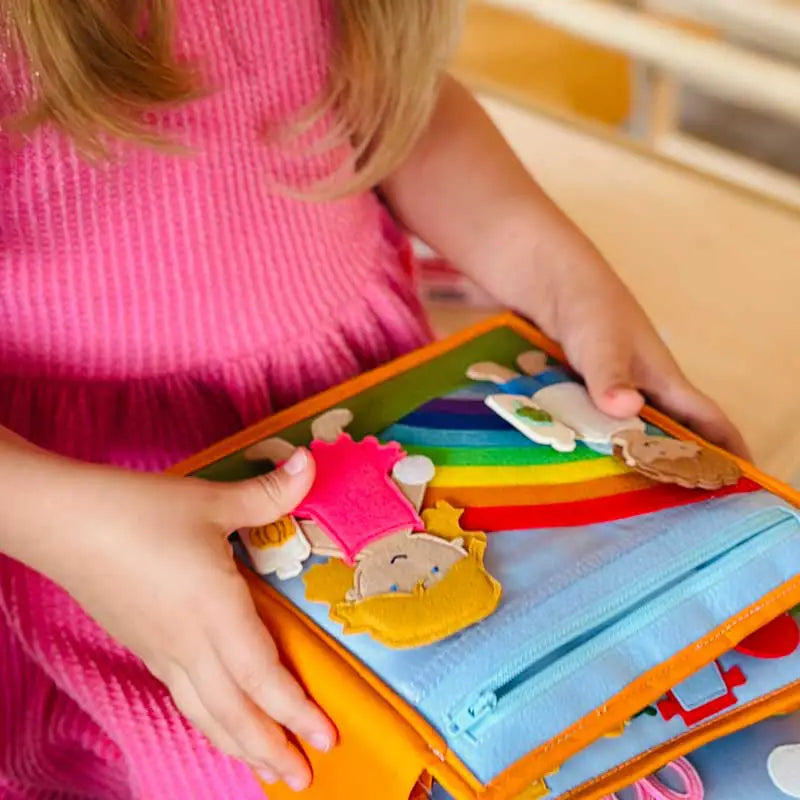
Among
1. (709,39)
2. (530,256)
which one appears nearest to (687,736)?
(530,256)

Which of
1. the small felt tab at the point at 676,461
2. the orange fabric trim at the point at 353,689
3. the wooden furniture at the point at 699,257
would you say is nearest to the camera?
the orange fabric trim at the point at 353,689

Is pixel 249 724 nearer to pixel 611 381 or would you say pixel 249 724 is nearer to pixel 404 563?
pixel 404 563

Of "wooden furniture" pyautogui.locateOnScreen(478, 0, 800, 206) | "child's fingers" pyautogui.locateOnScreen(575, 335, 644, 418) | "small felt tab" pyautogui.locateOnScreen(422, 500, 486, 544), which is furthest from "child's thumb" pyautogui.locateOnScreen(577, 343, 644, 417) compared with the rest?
"wooden furniture" pyautogui.locateOnScreen(478, 0, 800, 206)

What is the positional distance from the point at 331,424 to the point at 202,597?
113 mm

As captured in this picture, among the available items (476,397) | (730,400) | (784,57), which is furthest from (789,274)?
(784,57)

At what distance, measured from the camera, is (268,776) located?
434 mm

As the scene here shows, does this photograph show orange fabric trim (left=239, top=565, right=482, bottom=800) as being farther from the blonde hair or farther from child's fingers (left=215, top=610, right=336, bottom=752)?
the blonde hair

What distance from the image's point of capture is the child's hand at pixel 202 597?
40cm

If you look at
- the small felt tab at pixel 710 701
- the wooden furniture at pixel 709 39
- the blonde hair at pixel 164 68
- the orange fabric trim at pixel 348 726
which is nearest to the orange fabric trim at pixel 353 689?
the orange fabric trim at pixel 348 726

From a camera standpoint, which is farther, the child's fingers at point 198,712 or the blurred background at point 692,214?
the blurred background at point 692,214

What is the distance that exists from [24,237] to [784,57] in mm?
1400

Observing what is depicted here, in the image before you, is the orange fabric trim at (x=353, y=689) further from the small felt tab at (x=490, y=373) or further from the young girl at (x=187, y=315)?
the small felt tab at (x=490, y=373)

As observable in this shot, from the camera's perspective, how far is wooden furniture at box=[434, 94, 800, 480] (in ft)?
2.35

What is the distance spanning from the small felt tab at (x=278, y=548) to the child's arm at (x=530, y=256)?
16cm
